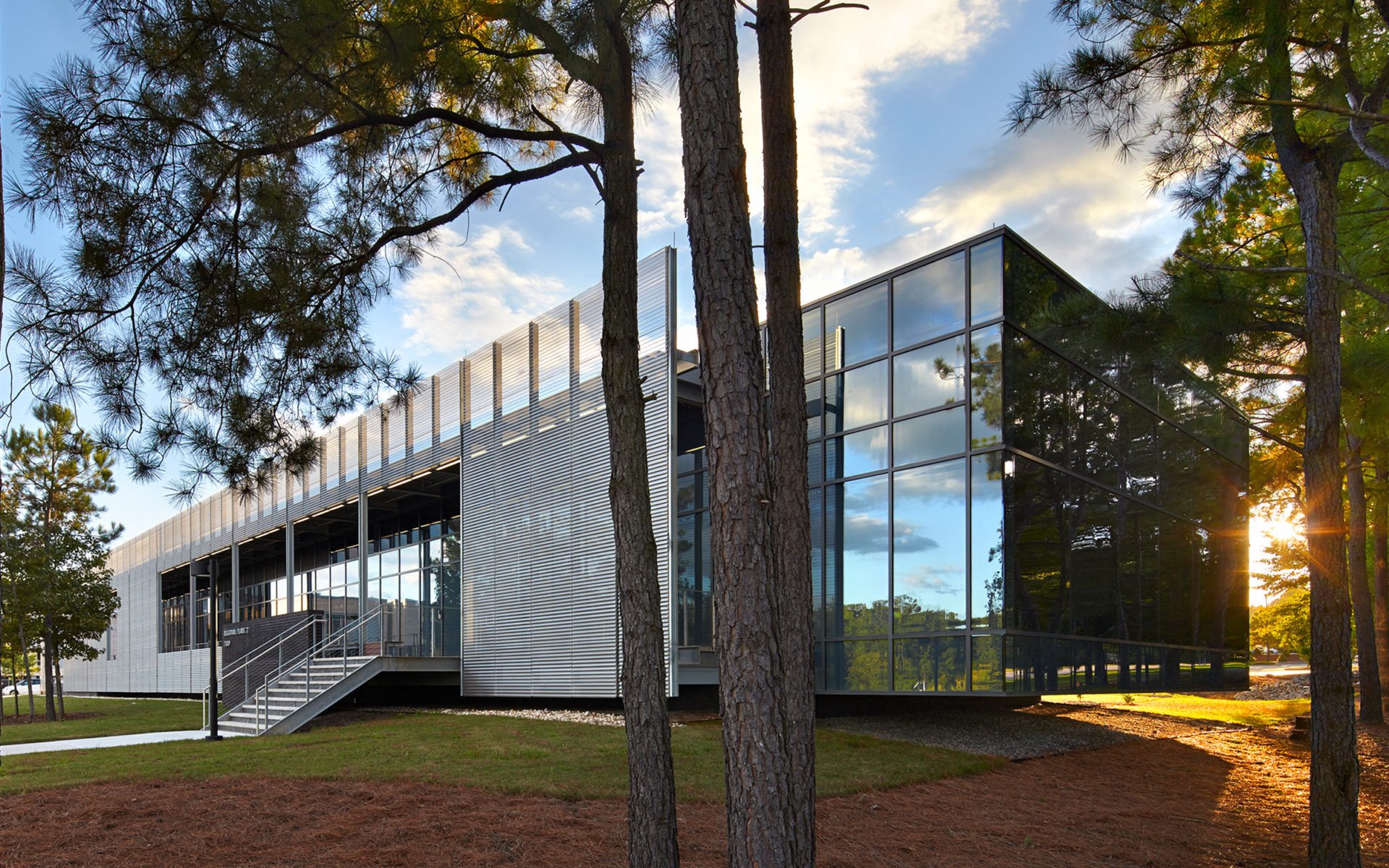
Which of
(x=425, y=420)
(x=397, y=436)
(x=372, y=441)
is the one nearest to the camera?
(x=425, y=420)

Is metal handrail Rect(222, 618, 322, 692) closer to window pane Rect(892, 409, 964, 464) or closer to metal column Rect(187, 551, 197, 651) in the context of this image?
window pane Rect(892, 409, 964, 464)

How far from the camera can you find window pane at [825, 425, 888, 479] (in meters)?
13.7

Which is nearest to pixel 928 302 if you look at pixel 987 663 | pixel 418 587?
pixel 987 663

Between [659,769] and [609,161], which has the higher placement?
[609,161]

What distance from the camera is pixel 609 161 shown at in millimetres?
6328

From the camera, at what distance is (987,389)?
12.5 metres

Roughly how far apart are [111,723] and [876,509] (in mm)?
17445

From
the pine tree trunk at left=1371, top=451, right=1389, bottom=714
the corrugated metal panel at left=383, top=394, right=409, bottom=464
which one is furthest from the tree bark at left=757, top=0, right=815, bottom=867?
the pine tree trunk at left=1371, top=451, right=1389, bottom=714

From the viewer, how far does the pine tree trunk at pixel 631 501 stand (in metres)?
5.45

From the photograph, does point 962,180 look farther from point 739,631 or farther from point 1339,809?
point 739,631

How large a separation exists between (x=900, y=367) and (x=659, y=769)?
9.22 m

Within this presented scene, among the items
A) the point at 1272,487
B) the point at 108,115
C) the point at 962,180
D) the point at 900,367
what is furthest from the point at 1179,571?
the point at 108,115

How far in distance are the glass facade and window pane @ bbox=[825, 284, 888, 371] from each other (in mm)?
25

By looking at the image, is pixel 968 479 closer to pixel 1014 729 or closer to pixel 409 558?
pixel 1014 729
